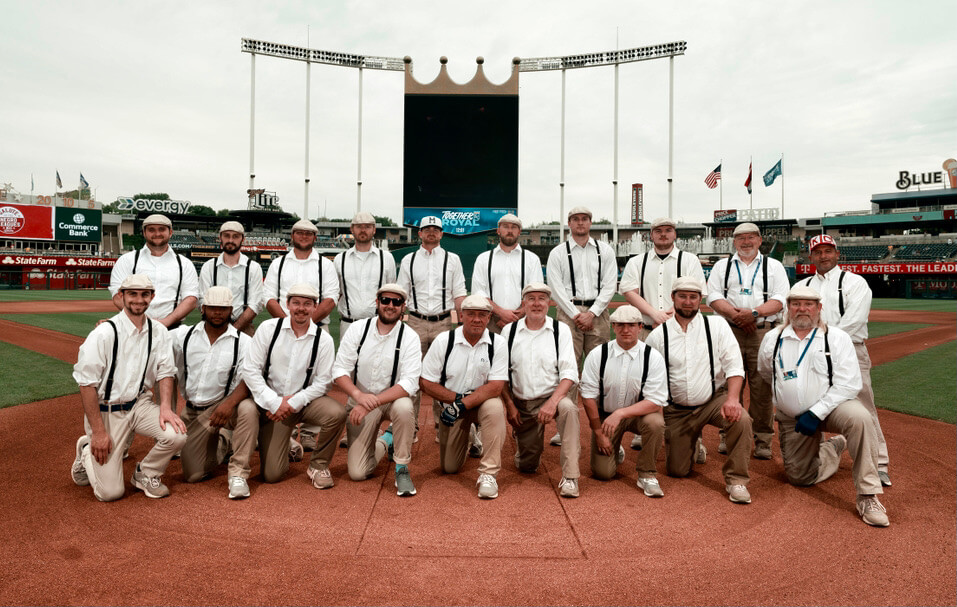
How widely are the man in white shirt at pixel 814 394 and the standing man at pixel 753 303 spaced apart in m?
0.79

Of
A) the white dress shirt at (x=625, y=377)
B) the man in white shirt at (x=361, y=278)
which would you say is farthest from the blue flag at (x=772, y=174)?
the white dress shirt at (x=625, y=377)

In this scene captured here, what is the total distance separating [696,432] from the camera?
5.29 metres

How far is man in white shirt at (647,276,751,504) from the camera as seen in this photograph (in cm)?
514

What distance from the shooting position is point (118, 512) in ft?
14.2

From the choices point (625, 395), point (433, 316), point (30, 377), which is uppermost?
point (433, 316)

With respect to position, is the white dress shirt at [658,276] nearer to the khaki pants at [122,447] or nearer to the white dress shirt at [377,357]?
the white dress shirt at [377,357]

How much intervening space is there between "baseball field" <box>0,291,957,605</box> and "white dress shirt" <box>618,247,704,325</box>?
1827 millimetres

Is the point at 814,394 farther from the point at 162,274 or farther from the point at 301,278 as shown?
the point at 162,274

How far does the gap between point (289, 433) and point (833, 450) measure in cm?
514

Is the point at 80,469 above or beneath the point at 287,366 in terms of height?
beneath

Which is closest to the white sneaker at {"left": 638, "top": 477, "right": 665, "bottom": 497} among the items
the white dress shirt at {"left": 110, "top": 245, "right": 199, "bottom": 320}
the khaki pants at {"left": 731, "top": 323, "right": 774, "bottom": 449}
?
the khaki pants at {"left": 731, "top": 323, "right": 774, "bottom": 449}

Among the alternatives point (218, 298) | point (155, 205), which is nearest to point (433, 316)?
point (218, 298)

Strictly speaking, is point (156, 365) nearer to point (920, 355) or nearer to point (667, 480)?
point (667, 480)

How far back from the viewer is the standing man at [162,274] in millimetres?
5930
